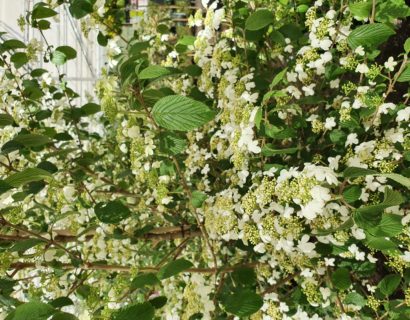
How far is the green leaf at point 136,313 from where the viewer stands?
73 centimetres

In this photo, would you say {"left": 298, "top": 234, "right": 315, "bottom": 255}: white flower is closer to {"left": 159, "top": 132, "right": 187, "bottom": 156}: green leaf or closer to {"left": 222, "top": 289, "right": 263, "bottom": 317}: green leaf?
{"left": 222, "top": 289, "right": 263, "bottom": 317}: green leaf

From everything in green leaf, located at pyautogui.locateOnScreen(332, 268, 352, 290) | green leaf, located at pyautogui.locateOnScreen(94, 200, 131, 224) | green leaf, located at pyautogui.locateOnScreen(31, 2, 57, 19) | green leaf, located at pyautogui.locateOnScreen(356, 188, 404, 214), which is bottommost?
green leaf, located at pyautogui.locateOnScreen(332, 268, 352, 290)

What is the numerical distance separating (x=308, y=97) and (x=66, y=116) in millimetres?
702

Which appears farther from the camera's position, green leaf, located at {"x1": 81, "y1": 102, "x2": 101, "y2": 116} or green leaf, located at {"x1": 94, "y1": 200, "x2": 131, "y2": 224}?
green leaf, located at {"x1": 81, "y1": 102, "x2": 101, "y2": 116}

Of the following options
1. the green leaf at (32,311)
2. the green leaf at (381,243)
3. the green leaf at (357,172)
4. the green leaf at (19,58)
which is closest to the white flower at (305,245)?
the green leaf at (381,243)

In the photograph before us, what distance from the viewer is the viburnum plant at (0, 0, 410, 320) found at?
787mm

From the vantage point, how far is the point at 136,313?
2.42 feet

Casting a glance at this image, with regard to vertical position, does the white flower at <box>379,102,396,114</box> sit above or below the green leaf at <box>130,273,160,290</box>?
above

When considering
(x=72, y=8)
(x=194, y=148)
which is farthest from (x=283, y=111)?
(x=72, y=8)

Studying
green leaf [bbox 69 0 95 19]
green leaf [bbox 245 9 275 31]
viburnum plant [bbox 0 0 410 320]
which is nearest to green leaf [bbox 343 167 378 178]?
viburnum plant [bbox 0 0 410 320]

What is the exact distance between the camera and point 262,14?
90cm

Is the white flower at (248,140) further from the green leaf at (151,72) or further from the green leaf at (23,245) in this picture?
the green leaf at (23,245)

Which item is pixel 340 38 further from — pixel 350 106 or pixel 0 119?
pixel 0 119

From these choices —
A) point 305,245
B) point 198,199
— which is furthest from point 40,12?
point 305,245
